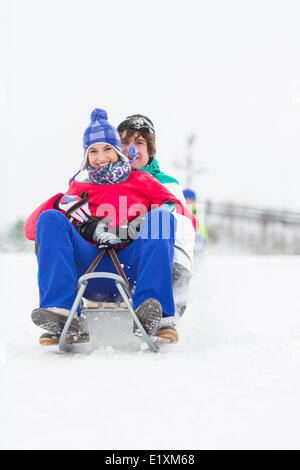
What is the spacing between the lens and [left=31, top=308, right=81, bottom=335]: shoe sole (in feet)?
6.56

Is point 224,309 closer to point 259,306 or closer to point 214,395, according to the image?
point 259,306

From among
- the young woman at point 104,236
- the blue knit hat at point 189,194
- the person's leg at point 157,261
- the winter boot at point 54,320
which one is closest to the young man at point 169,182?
the young woman at point 104,236

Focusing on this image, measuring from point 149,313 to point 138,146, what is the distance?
139cm

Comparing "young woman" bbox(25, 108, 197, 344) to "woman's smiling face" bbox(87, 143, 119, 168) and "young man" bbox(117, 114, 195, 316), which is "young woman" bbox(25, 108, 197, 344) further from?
"young man" bbox(117, 114, 195, 316)

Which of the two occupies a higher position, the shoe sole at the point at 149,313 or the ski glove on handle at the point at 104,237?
the ski glove on handle at the point at 104,237

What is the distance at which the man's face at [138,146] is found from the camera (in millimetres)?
3010

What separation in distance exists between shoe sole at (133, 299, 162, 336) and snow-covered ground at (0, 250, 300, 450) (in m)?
0.13

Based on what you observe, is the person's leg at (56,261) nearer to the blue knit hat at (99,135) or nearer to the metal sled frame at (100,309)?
the metal sled frame at (100,309)

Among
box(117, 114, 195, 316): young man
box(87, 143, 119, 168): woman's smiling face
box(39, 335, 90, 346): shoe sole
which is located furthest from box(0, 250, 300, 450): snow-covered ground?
box(87, 143, 119, 168): woman's smiling face

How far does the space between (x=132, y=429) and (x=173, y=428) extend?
0.11 m

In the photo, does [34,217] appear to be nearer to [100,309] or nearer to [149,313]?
[100,309]

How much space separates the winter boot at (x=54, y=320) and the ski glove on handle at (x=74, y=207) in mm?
535

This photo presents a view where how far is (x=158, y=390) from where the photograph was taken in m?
1.56

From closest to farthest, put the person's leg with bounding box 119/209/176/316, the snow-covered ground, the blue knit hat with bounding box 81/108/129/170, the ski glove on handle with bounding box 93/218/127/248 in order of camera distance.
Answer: the snow-covered ground, the person's leg with bounding box 119/209/176/316, the ski glove on handle with bounding box 93/218/127/248, the blue knit hat with bounding box 81/108/129/170
